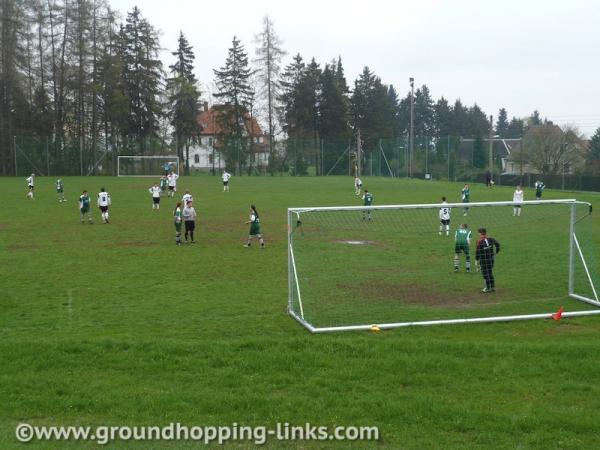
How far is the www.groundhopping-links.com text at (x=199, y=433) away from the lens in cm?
748

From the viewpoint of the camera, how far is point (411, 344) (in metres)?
10.6

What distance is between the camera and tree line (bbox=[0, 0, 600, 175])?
6994 centimetres

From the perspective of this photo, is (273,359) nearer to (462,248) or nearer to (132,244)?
(462,248)

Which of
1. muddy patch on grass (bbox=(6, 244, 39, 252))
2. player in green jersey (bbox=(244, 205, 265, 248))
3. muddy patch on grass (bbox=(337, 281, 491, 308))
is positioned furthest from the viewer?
player in green jersey (bbox=(244, 205, 265, 248))

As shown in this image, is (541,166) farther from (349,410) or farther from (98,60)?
(349,410)

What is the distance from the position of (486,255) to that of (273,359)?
7.67m

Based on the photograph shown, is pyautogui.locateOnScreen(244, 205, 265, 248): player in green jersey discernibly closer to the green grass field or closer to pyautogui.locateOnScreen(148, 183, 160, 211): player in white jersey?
the green grass field

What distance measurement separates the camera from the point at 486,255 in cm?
1566

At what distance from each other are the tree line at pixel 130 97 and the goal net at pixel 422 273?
43.8m

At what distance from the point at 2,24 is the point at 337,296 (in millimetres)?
65570

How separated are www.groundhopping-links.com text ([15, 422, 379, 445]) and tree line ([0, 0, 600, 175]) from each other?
6219 centimetres

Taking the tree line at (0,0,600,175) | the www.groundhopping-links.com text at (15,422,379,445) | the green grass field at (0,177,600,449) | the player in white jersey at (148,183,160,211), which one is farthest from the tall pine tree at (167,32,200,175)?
the www.groundhopping-links.com text at (15,422,379,445)

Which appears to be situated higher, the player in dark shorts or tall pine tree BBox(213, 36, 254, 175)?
tall pine tree BBox(213, 36, 254, 175)

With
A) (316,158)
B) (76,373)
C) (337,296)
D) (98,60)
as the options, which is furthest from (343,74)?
(76,373)
